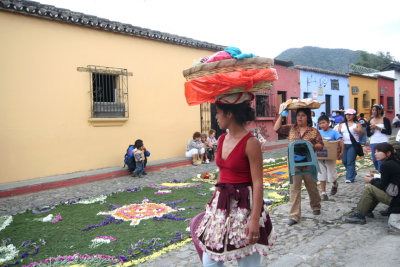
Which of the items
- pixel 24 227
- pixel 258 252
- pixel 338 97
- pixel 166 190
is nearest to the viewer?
pixel 258 252

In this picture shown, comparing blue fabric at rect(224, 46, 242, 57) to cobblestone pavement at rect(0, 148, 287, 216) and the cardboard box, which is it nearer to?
the cardboard box

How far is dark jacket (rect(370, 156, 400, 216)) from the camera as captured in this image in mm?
4184

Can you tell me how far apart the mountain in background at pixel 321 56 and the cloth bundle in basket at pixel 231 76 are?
6732cm

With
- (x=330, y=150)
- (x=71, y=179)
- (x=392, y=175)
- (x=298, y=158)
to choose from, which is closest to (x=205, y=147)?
(x=71, y=179)

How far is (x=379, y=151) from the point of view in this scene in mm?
4344

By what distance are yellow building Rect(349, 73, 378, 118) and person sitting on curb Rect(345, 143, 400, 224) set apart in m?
23.8

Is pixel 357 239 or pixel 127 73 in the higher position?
pixel 127 73

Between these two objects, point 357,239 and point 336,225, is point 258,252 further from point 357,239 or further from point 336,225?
point 336,225

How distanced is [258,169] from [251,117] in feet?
1.35

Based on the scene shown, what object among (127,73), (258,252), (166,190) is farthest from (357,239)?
(127,73)

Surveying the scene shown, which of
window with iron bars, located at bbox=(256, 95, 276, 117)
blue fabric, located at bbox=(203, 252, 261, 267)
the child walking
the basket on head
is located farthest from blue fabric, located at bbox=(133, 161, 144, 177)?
window with iron bars, located at bbox=(256, 95, 276, 117)

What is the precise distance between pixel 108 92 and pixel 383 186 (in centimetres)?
882

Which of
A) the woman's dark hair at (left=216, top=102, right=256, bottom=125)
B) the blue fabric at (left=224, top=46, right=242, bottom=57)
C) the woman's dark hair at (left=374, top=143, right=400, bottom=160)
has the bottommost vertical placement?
the woman's dark hair at (left=374, top=143, right=400, bottom=160)

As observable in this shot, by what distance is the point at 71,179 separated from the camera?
28.5ft
